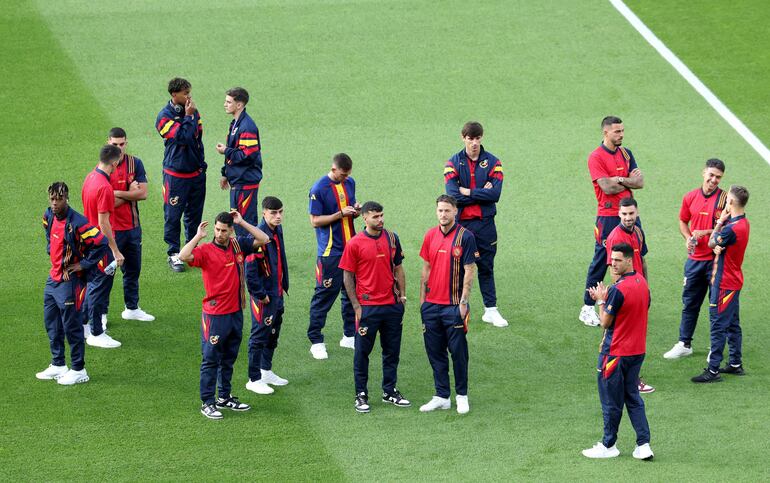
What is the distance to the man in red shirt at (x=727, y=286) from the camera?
12.1 m

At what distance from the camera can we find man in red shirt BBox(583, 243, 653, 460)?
1027cm

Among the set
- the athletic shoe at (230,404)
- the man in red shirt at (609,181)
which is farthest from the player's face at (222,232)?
the man in red shirt at (609,181)

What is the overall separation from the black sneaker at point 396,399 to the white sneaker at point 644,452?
241 cm

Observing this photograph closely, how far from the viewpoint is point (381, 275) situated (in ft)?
37.4

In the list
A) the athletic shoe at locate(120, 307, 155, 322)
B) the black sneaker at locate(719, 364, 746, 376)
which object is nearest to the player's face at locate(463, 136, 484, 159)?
the black sneaker at locate(719, 364, 746, 376)

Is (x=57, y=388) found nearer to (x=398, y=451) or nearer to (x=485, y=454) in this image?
(x=398, y=451)

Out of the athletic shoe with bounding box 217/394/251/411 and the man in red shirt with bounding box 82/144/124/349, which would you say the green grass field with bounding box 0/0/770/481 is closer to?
the athletic shoe with bounding box 217/394/251/411

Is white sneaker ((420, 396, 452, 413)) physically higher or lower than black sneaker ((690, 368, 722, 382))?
lower

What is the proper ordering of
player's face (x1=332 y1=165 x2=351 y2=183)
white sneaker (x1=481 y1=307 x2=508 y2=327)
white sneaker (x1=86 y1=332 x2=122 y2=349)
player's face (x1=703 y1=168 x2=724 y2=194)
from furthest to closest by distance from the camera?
white sneaker (x1=481 y1=307 x2=508 y2=327), white sneaker (x1=86 y1=332 x2=122 y2=349), player's face (x1=332 y1=165 x2=351 y2=183), player's face (x1=703 y1=168 x2=724 y2=194)

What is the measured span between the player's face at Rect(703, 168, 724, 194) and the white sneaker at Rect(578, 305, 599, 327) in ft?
6.56

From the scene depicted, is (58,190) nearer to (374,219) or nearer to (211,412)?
(211,412)

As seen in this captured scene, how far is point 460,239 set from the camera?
1136 centimetres

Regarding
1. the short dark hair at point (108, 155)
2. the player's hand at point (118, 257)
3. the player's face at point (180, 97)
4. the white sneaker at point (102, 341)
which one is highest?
the player's face at point (180, 97)

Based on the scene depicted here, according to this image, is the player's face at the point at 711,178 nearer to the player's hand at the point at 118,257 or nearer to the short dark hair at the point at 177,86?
the short dark hair at the point at 177,86
